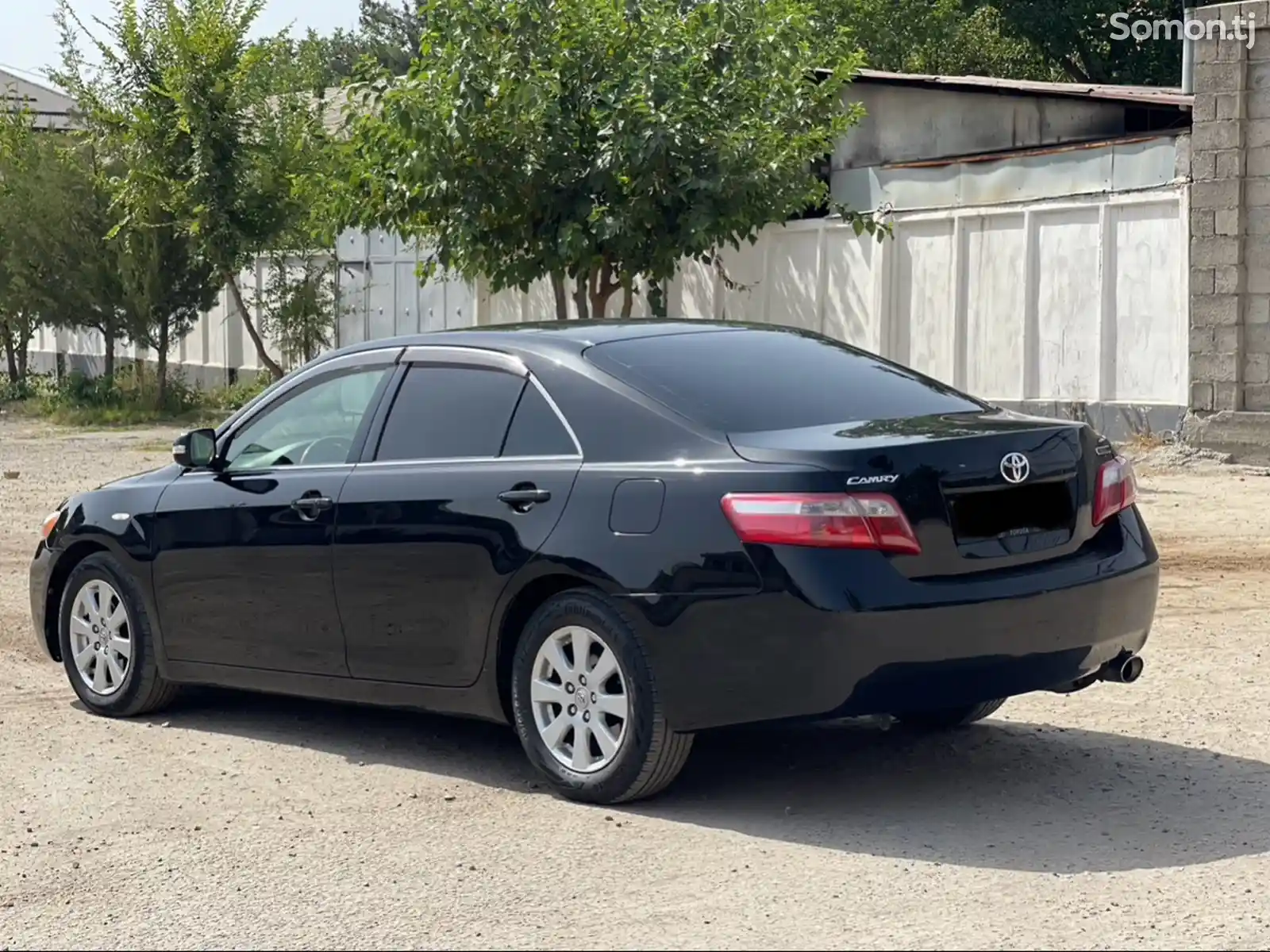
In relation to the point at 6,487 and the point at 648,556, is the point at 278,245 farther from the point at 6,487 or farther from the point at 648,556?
the point at 648,556

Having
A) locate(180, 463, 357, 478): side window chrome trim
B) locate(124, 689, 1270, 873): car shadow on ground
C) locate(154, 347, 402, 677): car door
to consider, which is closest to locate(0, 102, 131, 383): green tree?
locate(180, 463, 357, 478): side window chrome trim

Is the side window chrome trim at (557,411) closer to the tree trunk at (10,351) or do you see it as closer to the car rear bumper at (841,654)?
the car rear bumper at (841,654)

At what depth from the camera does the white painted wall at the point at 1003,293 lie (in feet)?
61.3

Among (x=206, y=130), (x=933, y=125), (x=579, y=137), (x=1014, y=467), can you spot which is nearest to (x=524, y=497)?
(x=1014, y=467)

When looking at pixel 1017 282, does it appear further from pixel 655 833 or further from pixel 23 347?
pixel 23 347

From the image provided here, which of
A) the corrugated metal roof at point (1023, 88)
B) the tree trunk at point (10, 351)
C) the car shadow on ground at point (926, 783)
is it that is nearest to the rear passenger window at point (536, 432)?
the car shadow on ground at point (926, 783)

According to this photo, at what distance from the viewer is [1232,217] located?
57.6 ft

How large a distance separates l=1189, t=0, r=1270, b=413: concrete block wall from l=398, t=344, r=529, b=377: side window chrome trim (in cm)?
1176

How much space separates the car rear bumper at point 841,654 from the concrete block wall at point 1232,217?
39.2ft

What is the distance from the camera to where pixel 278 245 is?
27.7 m

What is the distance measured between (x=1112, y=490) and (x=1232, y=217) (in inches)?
Answer: 460

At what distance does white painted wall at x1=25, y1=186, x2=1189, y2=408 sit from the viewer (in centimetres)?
1869

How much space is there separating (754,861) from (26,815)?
7.81ft

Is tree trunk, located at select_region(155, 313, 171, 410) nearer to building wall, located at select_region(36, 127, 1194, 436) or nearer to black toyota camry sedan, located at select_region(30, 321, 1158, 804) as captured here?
building wall, located at select_region(36, 127, 1194, 436)
